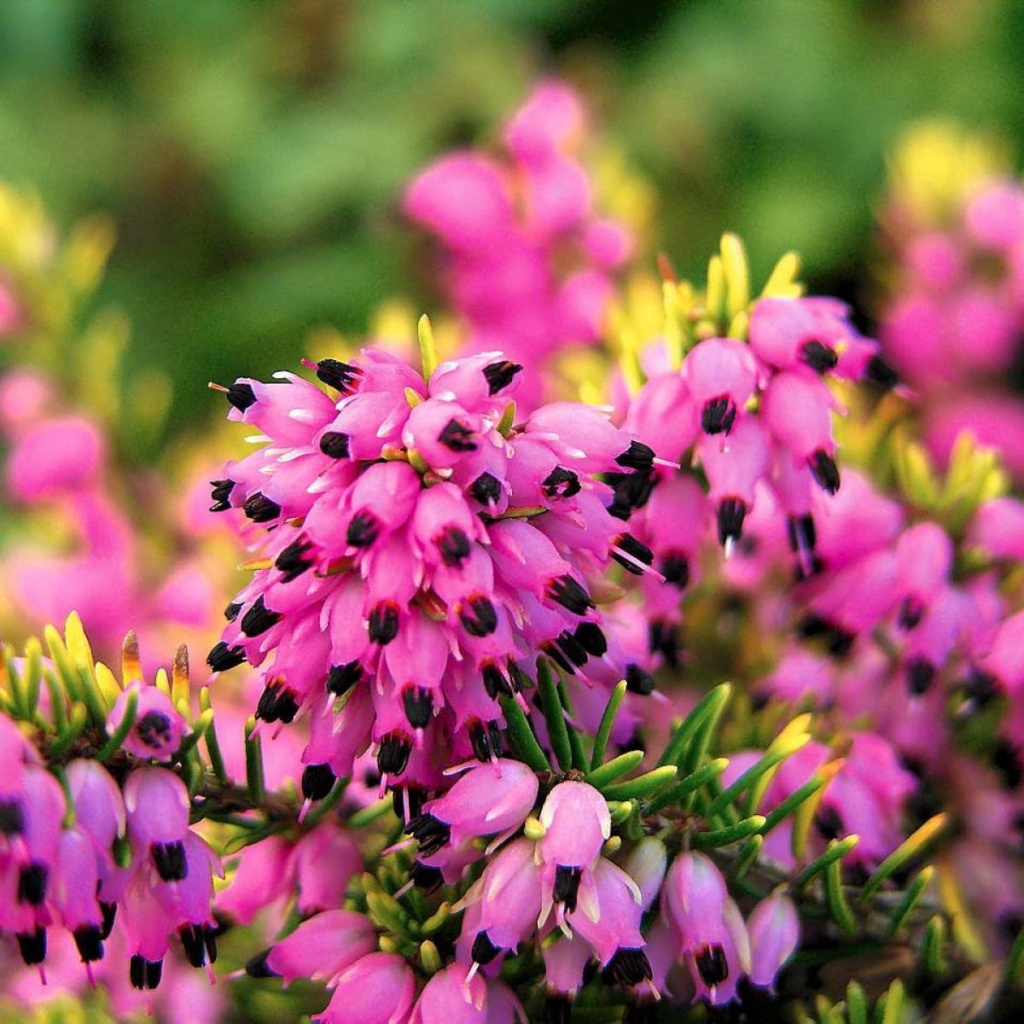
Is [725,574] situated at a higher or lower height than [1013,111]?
lower

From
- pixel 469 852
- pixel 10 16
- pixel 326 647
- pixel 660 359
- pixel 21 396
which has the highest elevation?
pixel 10 16

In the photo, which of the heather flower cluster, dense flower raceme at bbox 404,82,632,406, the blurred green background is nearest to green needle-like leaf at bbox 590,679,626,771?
the heather flower cluster

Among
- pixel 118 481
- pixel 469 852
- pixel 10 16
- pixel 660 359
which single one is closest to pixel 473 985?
pixel 469 852

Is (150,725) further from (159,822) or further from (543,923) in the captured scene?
(543,923)

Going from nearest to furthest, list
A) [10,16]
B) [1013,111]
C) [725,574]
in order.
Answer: [725,574]
[1013,111]
[10,16]

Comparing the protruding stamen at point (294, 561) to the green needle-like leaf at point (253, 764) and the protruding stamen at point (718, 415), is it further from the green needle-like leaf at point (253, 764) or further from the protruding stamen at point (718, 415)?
the protruding stamen at point (718, 415)

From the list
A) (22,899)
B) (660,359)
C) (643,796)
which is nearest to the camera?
(22,899)

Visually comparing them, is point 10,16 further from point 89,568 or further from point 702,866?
point 702,866
